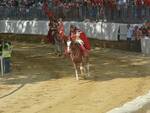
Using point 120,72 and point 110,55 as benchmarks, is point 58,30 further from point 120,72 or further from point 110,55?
point 120,72

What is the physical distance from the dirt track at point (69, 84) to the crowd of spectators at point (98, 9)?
2549 mm

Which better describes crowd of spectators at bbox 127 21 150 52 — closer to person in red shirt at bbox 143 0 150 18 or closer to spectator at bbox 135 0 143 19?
person in red shirt at bbox 143 0 150 18

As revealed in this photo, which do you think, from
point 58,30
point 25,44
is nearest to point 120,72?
point 58,30

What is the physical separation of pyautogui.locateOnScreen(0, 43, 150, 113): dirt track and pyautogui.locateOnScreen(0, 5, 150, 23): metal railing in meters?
2.45

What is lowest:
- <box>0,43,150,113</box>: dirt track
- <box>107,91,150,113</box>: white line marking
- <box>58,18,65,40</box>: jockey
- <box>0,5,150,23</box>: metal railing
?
<box>0,43,150,113</box>: dirt track

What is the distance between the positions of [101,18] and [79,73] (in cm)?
1031

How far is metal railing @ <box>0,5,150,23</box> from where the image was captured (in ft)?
98.0

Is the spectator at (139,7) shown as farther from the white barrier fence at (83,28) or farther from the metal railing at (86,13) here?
the white barrier fence at (83,28)

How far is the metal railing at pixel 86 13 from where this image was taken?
98.0 feet

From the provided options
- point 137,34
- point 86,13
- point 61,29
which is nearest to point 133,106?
point 61,29

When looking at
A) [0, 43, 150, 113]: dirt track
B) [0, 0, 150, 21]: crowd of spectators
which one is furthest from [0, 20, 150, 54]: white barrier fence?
[0, 43, 150, 113]: dirt track

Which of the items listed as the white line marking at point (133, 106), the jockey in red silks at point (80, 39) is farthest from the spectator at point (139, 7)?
the white line marking at point (133, 106)

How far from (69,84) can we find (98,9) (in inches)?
505

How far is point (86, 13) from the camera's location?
3272 centimetres
